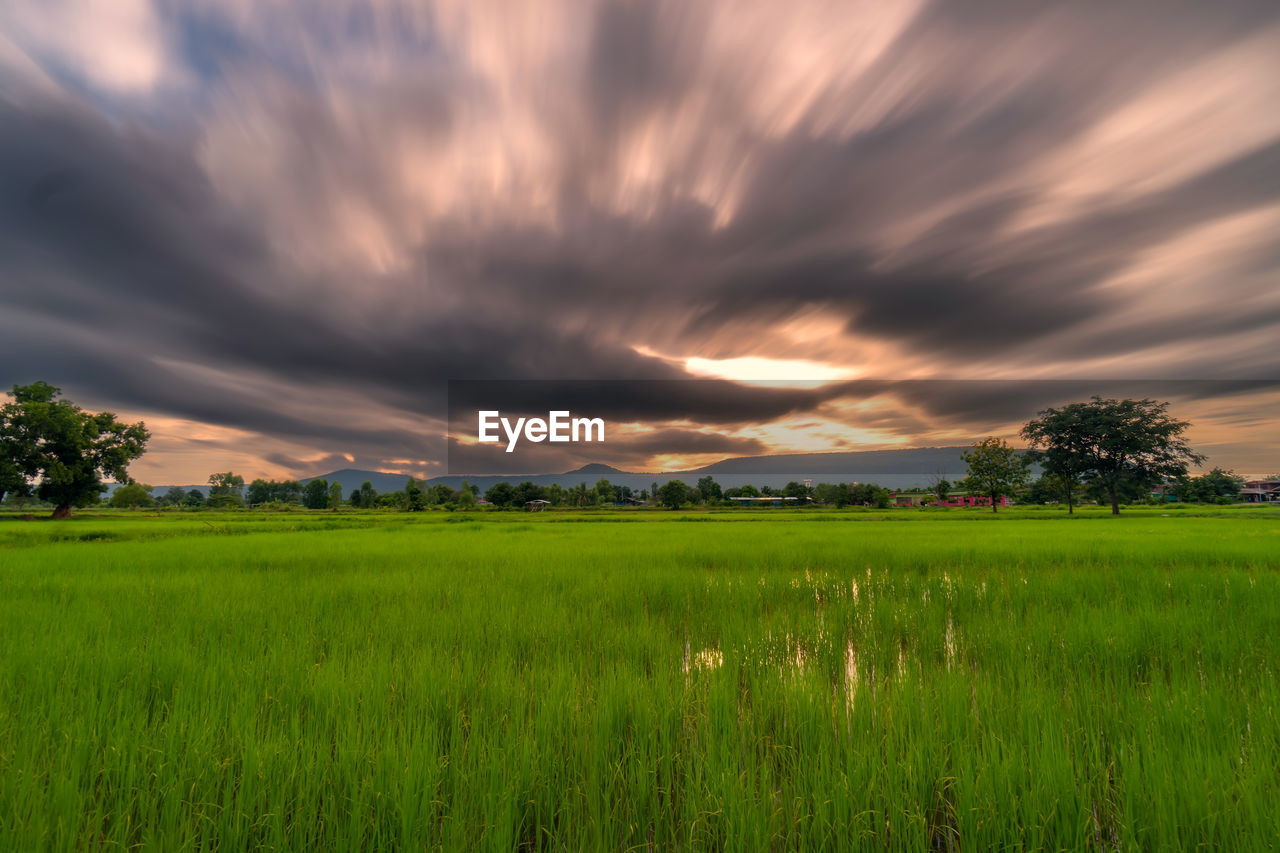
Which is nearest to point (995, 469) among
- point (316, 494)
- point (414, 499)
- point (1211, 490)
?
point (1211, 490)

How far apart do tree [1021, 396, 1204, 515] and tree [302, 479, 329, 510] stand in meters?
134

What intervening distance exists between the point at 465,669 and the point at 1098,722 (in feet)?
15.0

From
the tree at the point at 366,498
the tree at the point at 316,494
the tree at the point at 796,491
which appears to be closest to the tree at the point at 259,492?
the tree at the point at 316,494

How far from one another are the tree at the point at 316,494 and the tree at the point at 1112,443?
134 m

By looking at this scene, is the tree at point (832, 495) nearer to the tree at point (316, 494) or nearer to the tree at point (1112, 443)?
the tree at point (1112, 443)

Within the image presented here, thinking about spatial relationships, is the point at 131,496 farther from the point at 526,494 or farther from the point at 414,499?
the point at 526,494

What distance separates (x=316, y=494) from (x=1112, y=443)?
5661 inches

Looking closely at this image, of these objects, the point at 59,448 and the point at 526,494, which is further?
the point at 526,494

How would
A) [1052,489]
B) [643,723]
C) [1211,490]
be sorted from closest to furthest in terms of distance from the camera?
[643,723], [1052,489], [1211,490]

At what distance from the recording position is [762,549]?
11.3 m

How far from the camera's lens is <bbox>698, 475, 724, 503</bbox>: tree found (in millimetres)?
100312

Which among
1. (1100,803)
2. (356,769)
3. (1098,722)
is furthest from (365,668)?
(1098,722)

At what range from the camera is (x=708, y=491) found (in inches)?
4181

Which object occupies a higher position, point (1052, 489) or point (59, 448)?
point (59, 448)
